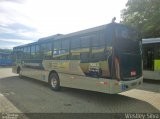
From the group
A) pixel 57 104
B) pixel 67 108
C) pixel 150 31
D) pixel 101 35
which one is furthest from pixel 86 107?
pixel 150 31

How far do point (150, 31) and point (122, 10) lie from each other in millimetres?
6900

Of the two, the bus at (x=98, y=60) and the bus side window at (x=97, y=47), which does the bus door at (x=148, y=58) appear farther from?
the bus side window at (x=97, y=47)

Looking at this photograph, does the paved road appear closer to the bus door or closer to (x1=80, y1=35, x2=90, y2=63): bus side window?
(x1=80, y1=35, x2=90, y2=63): bus side window

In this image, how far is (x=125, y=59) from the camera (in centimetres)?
759

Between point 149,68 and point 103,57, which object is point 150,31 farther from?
point 103,57

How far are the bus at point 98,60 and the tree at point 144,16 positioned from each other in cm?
1638

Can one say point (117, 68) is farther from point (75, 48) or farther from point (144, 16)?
point (144, 16)

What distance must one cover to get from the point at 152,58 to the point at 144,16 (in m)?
14.3

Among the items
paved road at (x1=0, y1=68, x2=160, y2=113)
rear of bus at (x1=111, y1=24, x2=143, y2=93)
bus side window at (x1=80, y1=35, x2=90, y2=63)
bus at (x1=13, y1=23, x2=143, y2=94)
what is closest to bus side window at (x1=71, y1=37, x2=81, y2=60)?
bus at (x1=13, y1=23, x2=143, y2=94)

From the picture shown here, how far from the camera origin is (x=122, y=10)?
29703 millimetres

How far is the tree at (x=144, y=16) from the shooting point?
2414cm

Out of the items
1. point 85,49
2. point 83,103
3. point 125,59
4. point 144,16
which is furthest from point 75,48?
point 144,16

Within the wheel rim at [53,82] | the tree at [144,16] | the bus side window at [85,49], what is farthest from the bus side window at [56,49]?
the tree at [144,16]

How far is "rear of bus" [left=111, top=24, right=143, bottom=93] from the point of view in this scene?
714cm
